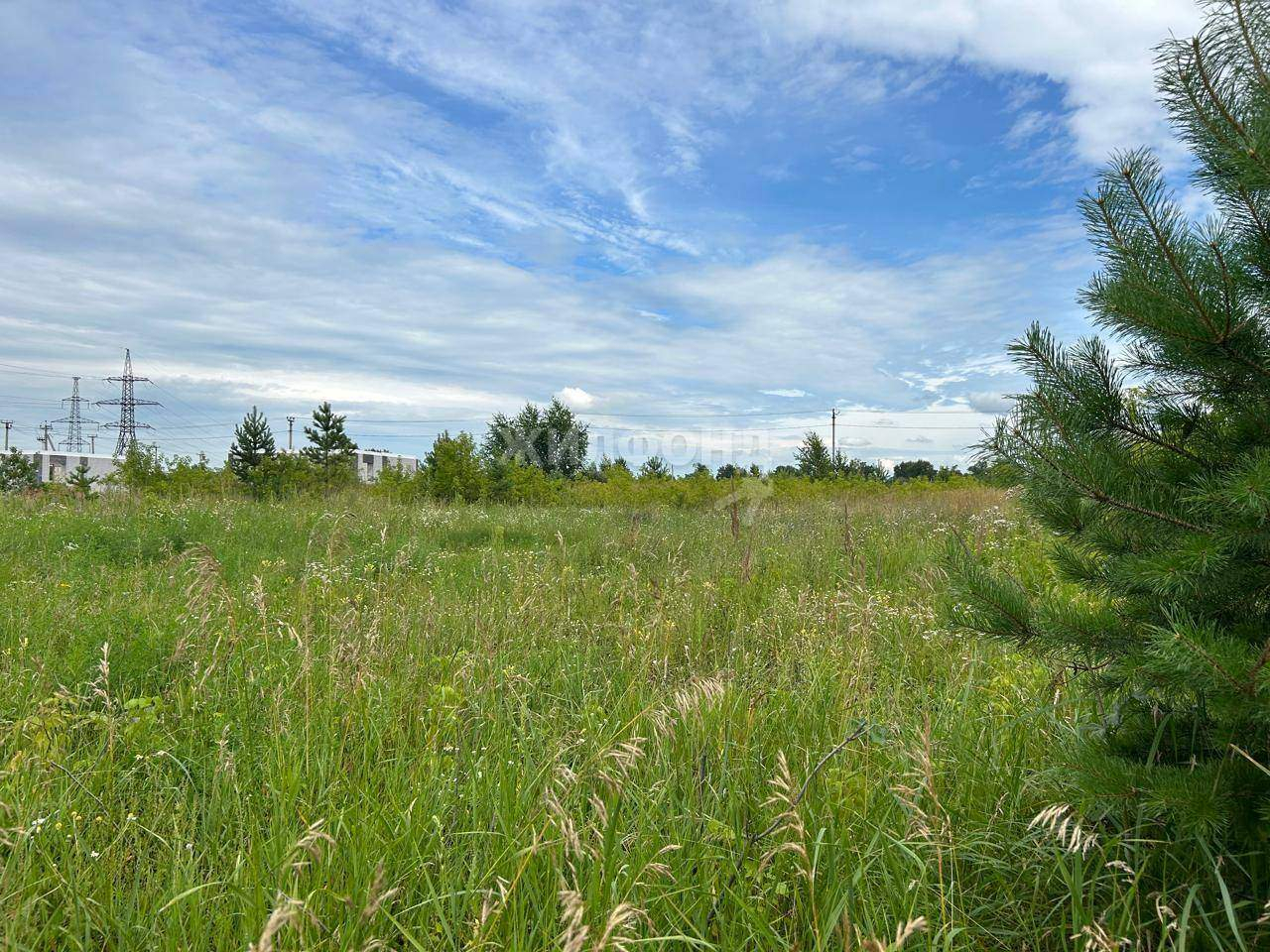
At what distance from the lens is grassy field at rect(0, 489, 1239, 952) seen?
1.74 m

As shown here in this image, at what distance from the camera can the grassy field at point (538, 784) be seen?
5.71 feet

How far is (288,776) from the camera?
88.7 inches

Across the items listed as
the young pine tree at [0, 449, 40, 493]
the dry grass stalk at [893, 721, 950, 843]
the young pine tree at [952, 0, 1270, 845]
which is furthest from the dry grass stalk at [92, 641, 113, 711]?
the young pine tree at [0, 449, 40, 493]

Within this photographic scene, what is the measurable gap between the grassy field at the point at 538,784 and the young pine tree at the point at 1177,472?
0.30m

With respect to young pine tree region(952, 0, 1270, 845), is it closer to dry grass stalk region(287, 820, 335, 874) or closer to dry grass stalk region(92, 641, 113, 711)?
dry grass stalk region(287, 820, 335, 874)

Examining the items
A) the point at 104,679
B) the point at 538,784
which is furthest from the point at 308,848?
the point at 104,679

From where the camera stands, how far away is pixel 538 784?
2396 mm

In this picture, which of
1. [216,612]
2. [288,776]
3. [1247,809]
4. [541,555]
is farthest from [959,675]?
[541,555]

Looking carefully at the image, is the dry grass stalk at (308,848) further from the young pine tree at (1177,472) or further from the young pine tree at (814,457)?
the young pine tree at (814,457)

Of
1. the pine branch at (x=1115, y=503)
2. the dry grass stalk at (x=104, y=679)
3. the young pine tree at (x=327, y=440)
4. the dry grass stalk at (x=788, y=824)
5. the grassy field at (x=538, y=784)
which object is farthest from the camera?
the young pine tree at (x=327, y=440)

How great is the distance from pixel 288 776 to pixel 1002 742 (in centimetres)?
251

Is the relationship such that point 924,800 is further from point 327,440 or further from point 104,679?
point 327,440

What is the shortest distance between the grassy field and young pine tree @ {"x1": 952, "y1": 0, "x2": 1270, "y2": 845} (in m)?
0.30

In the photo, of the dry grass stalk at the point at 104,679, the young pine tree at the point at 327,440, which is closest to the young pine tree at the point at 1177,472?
the dry grass stalk at the point at 104,679
